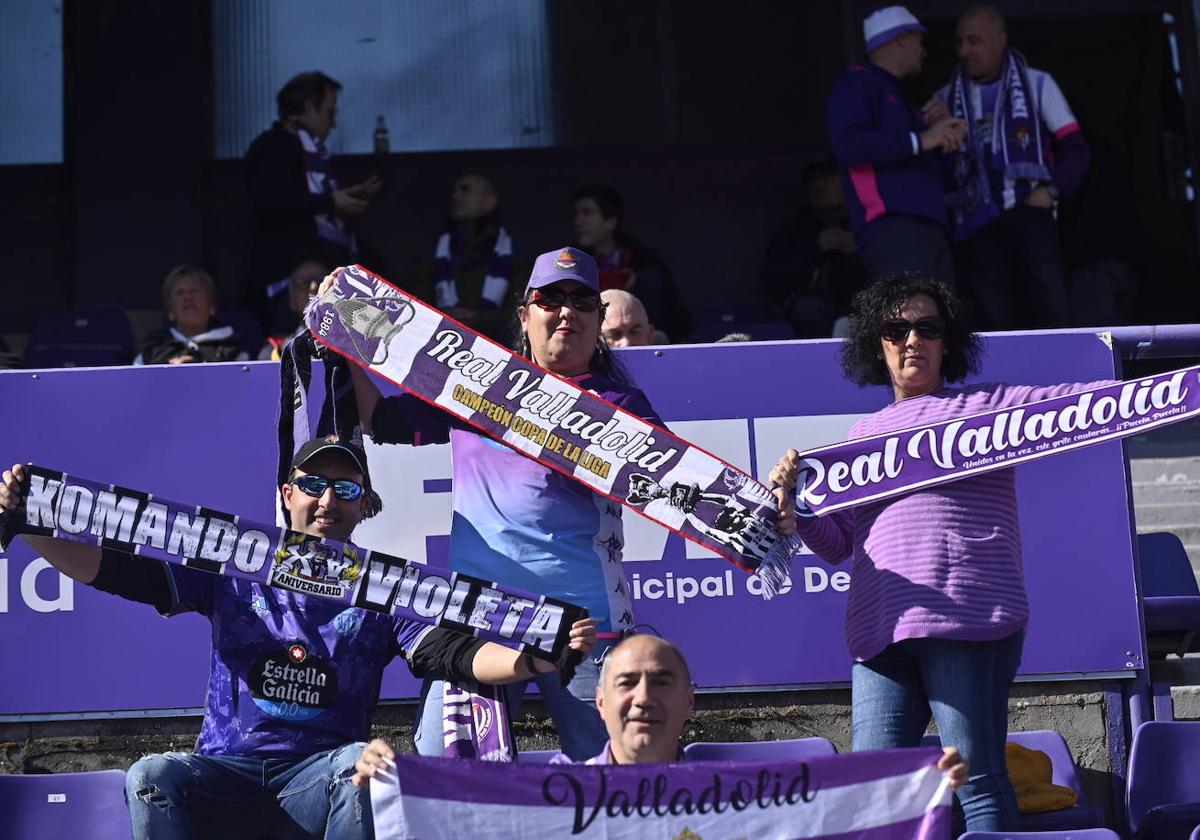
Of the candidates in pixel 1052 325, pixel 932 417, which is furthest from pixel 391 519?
pixel 1052 325

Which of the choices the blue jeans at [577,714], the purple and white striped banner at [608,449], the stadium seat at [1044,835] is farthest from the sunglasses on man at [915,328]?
the stadium seat at [1044,835]

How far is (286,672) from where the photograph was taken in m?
4.73

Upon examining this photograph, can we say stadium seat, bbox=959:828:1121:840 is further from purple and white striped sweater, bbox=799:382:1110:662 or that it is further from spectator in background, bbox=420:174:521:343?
spectator in background, bbox=420:174:521:343

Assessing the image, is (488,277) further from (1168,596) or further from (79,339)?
(1168,596)

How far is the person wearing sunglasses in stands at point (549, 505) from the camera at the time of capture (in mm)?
4676

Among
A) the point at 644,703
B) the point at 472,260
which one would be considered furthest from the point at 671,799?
the point at 472,260

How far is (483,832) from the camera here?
156 inches

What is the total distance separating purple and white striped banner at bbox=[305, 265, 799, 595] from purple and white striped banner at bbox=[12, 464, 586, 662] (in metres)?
0.52

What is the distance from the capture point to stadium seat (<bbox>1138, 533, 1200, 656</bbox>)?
602 cm

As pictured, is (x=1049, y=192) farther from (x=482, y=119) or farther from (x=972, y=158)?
(x=482, y=119)

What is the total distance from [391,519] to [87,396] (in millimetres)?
1107

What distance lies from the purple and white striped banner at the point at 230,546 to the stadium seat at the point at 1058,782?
1.64m

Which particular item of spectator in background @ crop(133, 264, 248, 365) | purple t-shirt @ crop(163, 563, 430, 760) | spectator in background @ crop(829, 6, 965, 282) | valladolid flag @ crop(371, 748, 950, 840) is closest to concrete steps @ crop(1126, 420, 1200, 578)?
spectator in background @ crop(829, 6, 965, 282)

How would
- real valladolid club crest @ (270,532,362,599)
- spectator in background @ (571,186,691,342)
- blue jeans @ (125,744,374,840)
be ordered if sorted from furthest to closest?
1. spectator in background @ (571,186,691,342)
2. real valladolid club crest @ (270,532,362,599)
3. blue jeans @ (125,744,374,840)
